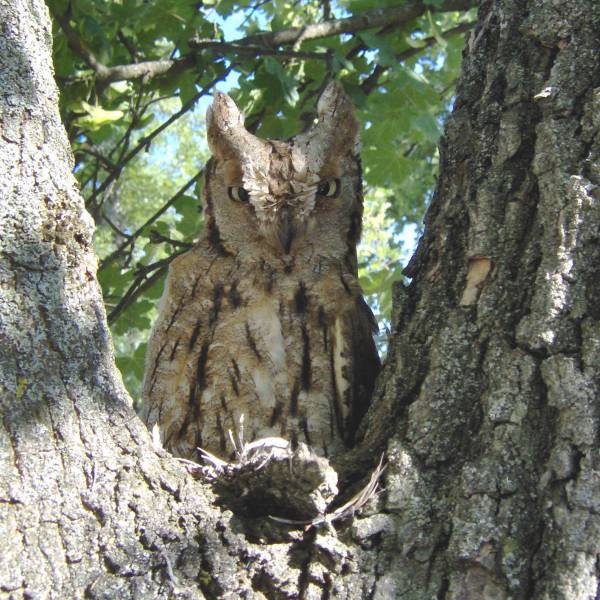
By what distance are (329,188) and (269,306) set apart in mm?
528

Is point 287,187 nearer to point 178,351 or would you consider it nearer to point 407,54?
point 178,351

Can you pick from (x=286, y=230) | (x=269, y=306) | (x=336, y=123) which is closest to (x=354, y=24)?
(x=336, y=123)

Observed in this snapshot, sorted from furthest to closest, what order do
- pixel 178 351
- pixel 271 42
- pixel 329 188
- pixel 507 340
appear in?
pixel 271 42 < pixel 329 188 < pixel 178 351 < pixel 507 340

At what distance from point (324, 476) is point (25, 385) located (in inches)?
21.2

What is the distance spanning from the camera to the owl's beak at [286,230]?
2758mm

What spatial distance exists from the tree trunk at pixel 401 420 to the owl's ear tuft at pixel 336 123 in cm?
114

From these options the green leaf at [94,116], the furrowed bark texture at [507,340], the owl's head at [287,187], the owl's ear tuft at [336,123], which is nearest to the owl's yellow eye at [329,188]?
the owl's head at [287,187]

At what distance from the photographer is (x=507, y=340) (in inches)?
63.0

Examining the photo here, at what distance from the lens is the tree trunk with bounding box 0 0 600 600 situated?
51.4 inches

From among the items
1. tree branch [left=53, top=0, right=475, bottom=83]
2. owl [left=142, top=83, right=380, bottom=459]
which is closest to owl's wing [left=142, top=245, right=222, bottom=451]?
owl [left=142, top=83, right=380, bottom=459]

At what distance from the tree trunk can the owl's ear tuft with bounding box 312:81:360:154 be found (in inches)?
44.8

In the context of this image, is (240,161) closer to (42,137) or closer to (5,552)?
(42,137)

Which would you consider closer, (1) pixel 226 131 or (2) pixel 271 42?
(1) pixel 226 131

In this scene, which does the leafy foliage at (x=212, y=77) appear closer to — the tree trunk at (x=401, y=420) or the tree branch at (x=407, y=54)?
the tree branch at (x=407, y=54)
